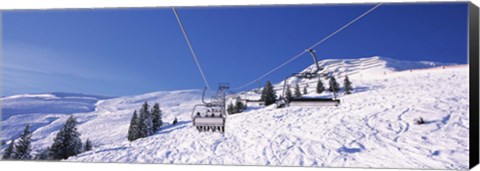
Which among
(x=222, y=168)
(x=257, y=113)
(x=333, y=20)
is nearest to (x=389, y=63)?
(x=257, y=113)

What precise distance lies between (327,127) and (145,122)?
6751mm

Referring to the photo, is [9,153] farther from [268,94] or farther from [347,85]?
[347,85]

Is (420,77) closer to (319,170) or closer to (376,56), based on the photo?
(376,56)

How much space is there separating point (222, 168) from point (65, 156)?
8.76 meters

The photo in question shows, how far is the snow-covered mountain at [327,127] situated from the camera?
9.53 m

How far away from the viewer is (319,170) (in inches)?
230

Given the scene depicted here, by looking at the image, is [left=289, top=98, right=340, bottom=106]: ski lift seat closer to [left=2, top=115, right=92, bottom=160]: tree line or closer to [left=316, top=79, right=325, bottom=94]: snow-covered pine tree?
[left=2, top=115, right=92, bottom=160]: tree line

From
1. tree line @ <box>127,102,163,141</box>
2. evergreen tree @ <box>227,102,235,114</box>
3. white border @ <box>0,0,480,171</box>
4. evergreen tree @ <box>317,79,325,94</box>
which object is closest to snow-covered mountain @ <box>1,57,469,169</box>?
tree line @ <box>127,102,163,141</box>

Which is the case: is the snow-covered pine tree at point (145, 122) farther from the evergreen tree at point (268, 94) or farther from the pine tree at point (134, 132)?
the evergreen tree at point (268, 94)

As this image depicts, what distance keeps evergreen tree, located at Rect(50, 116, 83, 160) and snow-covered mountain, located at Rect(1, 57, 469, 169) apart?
417 mm

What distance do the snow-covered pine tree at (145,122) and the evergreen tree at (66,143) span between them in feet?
7.43

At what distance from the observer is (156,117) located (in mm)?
16094

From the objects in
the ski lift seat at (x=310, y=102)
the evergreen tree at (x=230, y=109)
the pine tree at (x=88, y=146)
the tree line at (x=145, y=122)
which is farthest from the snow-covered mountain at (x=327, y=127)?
the ski lift seat at (x=310, y=102)

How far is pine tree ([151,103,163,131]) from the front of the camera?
1562 centimetres
